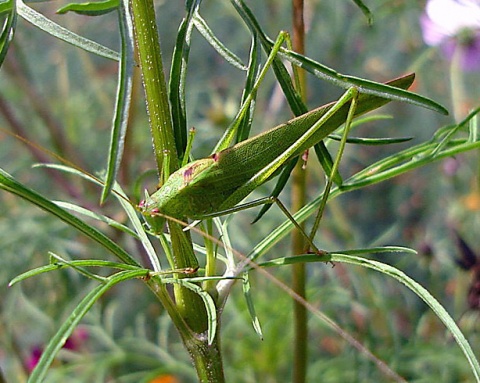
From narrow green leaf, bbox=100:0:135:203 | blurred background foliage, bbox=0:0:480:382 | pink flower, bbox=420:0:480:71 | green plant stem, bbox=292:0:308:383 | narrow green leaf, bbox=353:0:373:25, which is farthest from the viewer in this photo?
pink flower, bbox=420:0:480:71

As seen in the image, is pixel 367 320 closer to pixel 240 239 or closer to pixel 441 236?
pixel 240 239

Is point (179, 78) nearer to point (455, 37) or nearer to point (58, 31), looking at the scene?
point (58, 31)

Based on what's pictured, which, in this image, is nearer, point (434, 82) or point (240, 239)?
point (240, 239)

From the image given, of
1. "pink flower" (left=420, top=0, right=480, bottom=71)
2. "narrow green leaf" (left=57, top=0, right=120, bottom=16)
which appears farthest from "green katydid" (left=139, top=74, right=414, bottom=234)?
"pink flower" (left=420, top=0, right=480, bottom=71)

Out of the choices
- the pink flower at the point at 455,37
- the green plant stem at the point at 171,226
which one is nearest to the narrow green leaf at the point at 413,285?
the green plant stem at the point at 171,226

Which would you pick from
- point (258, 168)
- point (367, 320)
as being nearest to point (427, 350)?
point (367, 320)

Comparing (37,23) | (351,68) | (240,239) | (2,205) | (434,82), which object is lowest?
(37,23)

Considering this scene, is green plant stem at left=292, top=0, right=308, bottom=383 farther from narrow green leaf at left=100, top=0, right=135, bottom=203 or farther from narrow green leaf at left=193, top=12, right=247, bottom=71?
narrow green leaf at left=100, top=0, right=135, bottom=203

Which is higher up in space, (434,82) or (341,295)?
(434,82)
